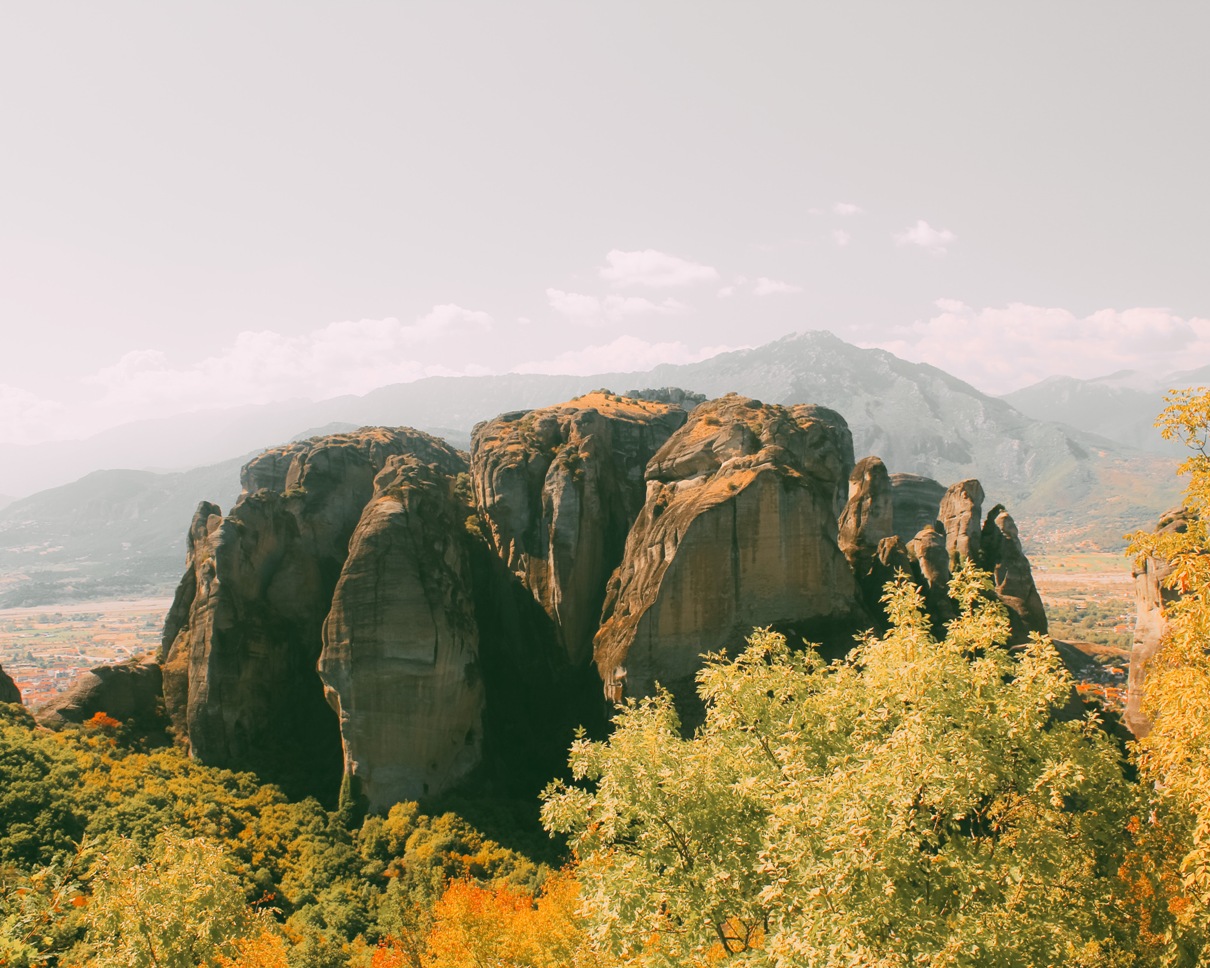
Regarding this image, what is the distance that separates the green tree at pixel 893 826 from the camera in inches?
499

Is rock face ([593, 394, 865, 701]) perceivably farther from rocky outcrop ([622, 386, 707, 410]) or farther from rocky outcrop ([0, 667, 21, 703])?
rocky outcrop ([622, 386, 707, 410])

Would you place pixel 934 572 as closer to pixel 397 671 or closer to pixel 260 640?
pixel 397 671

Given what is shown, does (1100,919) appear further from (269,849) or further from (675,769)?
(269,849)

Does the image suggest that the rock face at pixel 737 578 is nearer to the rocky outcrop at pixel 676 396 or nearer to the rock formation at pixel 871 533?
the rock formation at pixel 871 533

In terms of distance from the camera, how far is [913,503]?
273ft

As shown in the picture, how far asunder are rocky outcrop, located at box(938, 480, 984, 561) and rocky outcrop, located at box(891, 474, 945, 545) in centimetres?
2287

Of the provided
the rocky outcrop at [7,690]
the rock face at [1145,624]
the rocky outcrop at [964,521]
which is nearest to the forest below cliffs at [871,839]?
the rock face at [1145,624]

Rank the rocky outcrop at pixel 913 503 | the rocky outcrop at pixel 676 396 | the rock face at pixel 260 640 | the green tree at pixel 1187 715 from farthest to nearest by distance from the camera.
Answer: the rocky outcrop at pixel 676 396 < the rocky outcrop at pixel 913 503 < the rock face at pixel 260 640 < the green tree at pixel 1187 715

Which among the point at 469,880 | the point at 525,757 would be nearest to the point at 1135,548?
the point at 469,880

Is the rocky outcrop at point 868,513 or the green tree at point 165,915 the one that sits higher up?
the rocky outcrop at point 868,513

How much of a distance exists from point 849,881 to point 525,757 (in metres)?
40.2

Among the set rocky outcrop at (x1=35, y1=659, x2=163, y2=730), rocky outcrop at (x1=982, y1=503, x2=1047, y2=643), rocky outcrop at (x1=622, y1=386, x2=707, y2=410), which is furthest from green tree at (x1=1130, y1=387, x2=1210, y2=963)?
rocky outcrop at (x1=622, y1=386, x2=707, y2=410)

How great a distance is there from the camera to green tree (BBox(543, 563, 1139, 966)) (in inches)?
499

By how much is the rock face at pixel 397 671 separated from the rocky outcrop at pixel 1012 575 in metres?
36.8
